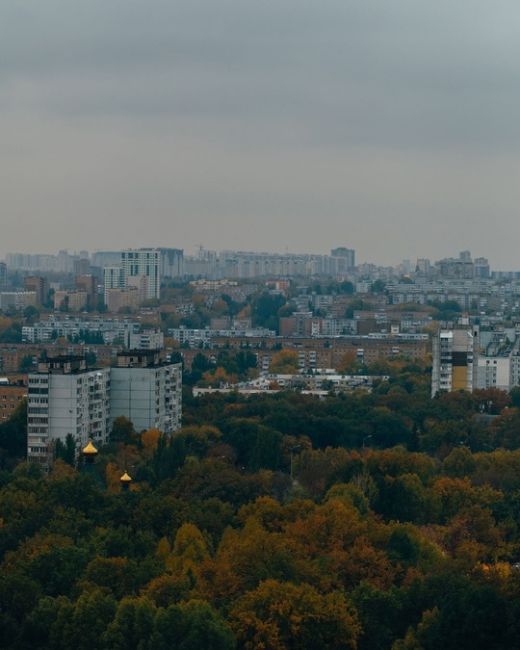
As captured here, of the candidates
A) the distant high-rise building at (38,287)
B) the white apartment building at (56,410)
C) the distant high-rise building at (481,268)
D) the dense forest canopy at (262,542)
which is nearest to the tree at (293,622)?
the dense forest canopy at (262,542)

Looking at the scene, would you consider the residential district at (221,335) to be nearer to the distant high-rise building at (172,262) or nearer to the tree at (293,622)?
the distant high-rise building at (172,262)

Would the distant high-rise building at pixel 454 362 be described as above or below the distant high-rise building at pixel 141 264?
below

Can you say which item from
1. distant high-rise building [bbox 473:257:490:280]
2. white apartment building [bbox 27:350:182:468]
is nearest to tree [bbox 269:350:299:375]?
white apartment building [bbox 27:350:182:468]

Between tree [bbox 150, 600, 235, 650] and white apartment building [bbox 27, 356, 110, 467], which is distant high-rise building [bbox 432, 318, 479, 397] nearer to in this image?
white apartment building [bbox 27, 356, 110, 467]

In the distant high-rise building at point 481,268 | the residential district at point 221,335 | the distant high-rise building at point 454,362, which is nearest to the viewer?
the residential district at point 221,335

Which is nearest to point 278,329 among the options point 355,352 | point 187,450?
point 355,352

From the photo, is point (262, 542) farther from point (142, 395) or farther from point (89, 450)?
point (142, 395)

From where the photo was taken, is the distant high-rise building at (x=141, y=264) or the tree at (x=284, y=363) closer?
the tree at (x=284, y=363)

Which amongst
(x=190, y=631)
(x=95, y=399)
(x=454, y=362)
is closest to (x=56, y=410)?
(x=95, y=399)
